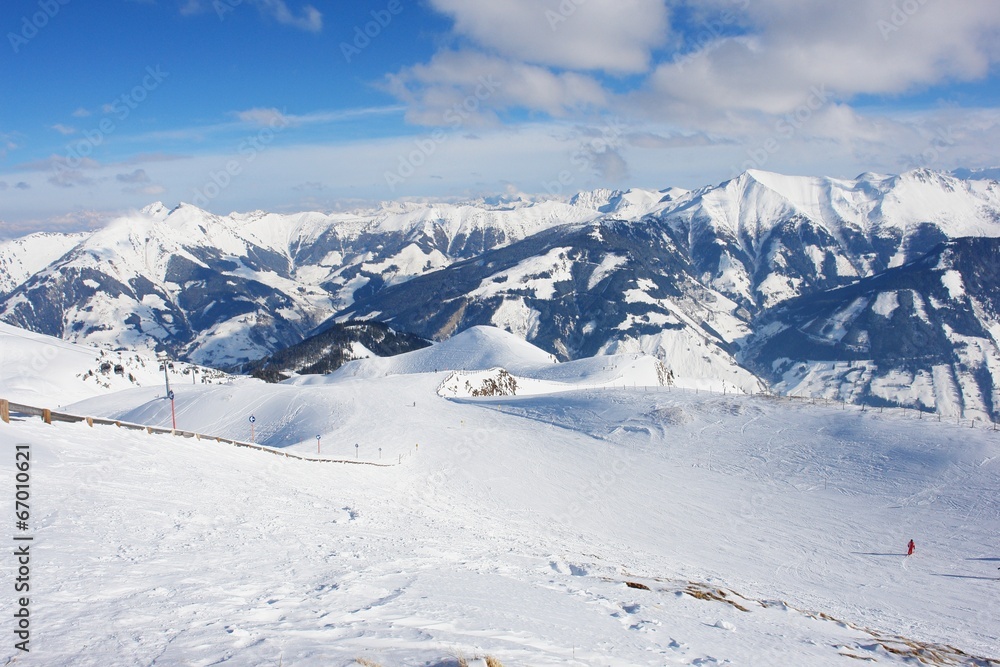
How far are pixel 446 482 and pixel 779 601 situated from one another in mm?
25178

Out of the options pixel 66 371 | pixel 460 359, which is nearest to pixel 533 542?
pixel 460 359

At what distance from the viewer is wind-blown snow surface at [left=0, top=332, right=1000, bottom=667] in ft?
38.7

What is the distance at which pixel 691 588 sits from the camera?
19984 millimetres

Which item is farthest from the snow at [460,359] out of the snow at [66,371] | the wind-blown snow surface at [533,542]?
the wind-blown snow surface at [533,542]

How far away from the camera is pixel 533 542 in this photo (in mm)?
26828

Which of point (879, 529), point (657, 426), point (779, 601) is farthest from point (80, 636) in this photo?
point (657, 426)

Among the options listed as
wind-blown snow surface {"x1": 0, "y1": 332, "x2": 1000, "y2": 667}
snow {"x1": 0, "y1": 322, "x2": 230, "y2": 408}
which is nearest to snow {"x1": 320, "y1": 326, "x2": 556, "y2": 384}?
snow {"x1": 0, "y1": 322, "x2": 230, "y2": 408}

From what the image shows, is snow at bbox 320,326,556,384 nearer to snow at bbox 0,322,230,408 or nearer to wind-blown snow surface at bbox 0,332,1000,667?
snow at bbox 0,322,230,408

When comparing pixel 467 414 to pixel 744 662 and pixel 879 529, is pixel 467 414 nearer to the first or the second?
pixel 879 529

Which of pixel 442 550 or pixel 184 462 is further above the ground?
pixel 184 462

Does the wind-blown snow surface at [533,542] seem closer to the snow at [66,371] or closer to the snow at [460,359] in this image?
the snow at [460,359]

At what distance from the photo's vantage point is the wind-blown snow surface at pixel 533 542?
11.8 metres

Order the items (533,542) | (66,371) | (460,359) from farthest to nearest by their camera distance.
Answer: (66,371) → (460,359) → (533,542)

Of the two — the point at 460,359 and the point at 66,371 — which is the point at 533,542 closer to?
the point at 460,359
